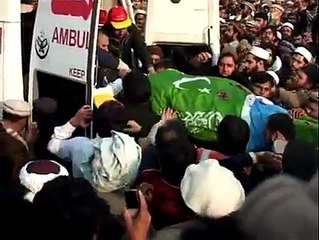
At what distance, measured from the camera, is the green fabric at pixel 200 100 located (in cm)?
431

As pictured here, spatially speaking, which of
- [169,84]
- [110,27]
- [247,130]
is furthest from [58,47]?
[110,27]

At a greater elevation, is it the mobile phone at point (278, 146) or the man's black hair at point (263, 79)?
the man's black hair at point (263, 79)

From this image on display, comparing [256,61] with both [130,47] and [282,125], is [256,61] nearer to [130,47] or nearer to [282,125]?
[130,47]

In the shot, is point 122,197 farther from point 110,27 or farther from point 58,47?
point 110,27

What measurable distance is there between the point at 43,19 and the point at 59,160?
59.7 inches

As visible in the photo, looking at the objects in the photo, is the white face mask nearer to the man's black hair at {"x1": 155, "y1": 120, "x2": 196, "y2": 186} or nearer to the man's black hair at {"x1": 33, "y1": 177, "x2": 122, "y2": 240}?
the man's black hair at {"x1": 155, "y1": 120, "x2": 196, "y2": 186}

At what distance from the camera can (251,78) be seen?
561 centimetres

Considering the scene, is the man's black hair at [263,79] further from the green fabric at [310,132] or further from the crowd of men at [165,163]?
the green fabric at [310,132]

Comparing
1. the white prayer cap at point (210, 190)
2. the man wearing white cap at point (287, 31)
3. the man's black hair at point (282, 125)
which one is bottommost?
the man wearing white cap at point (287, 31)

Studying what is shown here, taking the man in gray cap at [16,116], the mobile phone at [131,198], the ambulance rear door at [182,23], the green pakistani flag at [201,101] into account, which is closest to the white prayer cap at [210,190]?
the mobile phone at [131,198]

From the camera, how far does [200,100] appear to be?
4422mm

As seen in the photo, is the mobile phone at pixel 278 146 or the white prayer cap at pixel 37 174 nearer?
the white prayer cap at pixel 37 174

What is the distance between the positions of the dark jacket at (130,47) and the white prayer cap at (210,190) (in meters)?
4.10

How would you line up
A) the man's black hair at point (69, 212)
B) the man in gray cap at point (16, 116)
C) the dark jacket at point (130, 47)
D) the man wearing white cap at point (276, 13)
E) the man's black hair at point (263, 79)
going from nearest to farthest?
the man's black hair at point (69, 212)
the man in gray cap at point (16, 116)
the man's black hair at point (263, 79)
the dark jacket at point (130, 47)
the man wearing white cap at point (276, 13)
